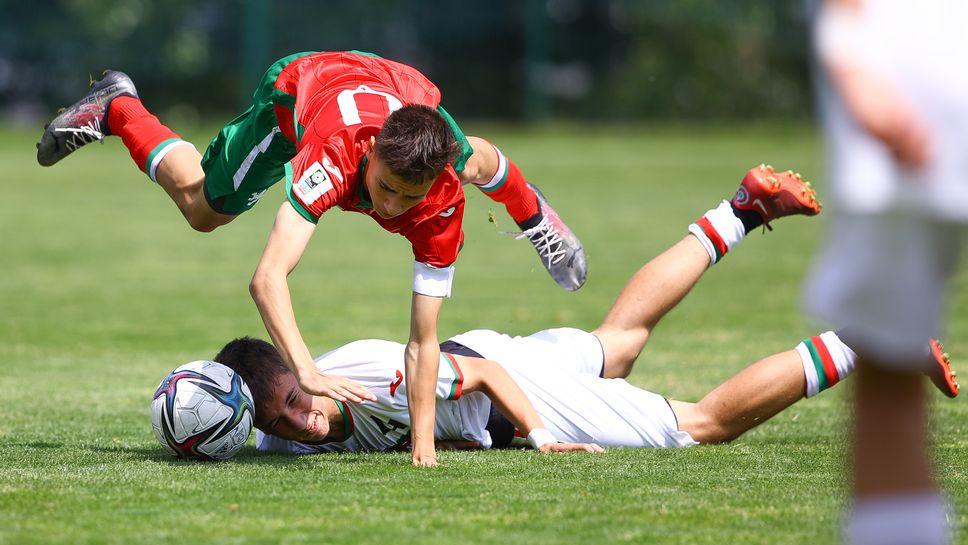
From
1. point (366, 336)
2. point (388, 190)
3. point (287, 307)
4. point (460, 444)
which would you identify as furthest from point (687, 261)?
point (366, 336)

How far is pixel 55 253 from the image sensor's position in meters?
13.7

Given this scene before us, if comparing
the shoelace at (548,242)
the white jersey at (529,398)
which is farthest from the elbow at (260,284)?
the shoelace at (548,242)

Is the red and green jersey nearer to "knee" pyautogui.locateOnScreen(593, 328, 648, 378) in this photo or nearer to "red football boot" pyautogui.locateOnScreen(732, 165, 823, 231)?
"knee" pyautogui.locateOnScreen(593, 328, 648, 378)

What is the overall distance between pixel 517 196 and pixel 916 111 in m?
4.17

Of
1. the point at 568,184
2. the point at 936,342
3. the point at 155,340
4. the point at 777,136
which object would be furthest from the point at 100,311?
the point at 777,136

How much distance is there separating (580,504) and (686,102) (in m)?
26.9

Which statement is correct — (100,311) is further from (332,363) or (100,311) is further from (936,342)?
(936,342)

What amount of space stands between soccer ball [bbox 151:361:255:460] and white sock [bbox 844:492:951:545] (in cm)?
292

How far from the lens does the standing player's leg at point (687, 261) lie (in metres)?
5.97

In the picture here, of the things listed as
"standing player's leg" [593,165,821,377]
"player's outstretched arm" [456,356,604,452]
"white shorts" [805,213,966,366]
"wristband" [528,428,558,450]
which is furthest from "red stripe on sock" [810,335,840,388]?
"white shorts" [805,213,966,366]

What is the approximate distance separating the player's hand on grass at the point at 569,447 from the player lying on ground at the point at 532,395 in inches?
Answer: 0.4

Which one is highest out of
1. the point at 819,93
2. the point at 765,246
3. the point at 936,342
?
the point at 819,93

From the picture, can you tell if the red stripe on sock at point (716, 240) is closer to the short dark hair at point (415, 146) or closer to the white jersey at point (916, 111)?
the short dark hair at point (415, 146)

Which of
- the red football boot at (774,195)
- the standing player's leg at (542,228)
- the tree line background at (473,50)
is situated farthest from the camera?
the tree line background at (473,50)
